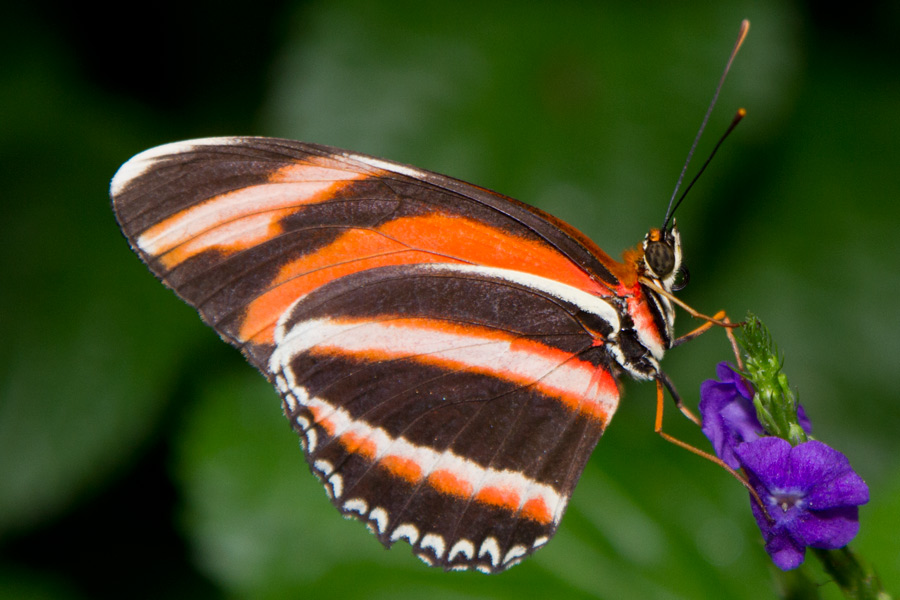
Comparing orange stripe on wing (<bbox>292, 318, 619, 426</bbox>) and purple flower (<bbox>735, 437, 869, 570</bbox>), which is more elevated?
purple flower (<bbox>735, 437, 869, 570</bbox>)

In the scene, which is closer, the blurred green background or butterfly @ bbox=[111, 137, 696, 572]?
butterfly @ bbox=[111, 137, 696, 572]

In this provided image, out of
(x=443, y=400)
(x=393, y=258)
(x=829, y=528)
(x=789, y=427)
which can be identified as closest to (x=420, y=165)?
(x=393, y=258)

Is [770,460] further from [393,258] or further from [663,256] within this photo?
[393,258]

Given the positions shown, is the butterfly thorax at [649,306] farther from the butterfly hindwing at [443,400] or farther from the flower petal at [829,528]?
the flower petal at [829,528]

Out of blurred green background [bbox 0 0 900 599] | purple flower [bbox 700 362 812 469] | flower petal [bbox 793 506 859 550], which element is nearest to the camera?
flower petal [bbox 793 506 859 550]

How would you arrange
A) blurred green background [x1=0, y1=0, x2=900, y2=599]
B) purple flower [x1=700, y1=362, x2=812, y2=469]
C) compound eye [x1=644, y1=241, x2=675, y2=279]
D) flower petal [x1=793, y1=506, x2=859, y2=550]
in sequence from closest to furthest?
flower petal [x1=793, y1=506, x2=859, y2=550]
purple flower [x1=700, y1=362, x2=812, y2=469]
compound eye [x1=644, y1=241, x2=675, y2=279]
blurred green background [x1=0, y1=0, x2=900, y2=599]

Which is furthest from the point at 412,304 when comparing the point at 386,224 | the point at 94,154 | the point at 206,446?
the point at 94,154

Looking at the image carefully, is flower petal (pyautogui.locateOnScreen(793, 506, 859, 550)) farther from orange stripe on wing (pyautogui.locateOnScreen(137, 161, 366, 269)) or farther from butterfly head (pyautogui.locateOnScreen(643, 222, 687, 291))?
orange stripe on wing (pyautogui.locateOnScreen(137, 161, 366, 269))

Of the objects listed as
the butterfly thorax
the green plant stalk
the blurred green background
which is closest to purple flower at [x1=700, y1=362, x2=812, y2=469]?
the green plant stalk
